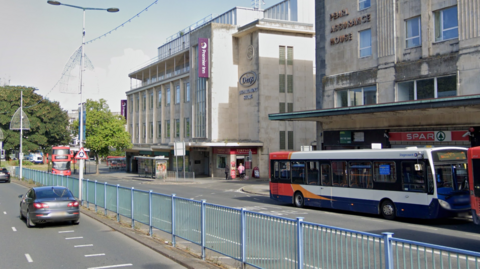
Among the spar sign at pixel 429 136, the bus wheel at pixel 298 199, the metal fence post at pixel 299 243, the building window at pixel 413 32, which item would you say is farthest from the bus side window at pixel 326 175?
the metal fence post at pixel 299 243

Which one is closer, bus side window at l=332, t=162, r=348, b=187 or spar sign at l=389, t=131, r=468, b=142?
bus side window at l=332, t=162, r=348, b=187

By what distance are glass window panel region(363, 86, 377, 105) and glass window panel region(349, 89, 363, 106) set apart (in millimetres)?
321

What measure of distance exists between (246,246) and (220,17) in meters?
50.8

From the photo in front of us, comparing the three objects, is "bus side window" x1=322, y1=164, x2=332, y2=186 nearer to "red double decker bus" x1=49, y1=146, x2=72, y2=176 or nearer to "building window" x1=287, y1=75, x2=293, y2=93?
"building window" x1=287, y1=75, x2=293, y2=93

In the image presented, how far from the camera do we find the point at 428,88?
23.5m

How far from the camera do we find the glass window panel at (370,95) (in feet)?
86.4

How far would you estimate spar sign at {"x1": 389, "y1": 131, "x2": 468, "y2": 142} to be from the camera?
72.1 ft

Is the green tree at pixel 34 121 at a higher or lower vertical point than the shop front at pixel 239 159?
higher

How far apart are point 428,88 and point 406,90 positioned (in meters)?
1.38

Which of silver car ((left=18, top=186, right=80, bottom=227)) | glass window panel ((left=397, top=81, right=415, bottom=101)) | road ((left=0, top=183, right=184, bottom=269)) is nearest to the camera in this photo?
road ((left=0, top=183, right=184, bottom=269))

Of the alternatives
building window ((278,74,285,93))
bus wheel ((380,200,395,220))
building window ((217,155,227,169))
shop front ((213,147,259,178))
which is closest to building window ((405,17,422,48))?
bus wheel ((380,200,395,220))

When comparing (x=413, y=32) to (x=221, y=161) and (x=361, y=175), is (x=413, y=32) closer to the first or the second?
(x=361, y=175)

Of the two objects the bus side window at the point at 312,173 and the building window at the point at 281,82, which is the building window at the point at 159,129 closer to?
the building window at the point at 281,82

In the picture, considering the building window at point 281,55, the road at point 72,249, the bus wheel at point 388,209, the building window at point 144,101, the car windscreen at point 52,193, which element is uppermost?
the building window at point 281,55
